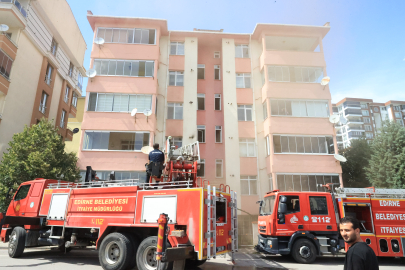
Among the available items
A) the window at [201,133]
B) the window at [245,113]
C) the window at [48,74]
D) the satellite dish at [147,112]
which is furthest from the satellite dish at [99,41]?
the window at [245,113]

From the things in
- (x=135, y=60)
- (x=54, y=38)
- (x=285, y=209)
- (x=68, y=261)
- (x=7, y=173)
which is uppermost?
(x=54, y=38)

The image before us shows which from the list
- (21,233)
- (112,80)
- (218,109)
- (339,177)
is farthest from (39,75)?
(339,177)

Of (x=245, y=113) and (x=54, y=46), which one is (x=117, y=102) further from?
(x=54, y=46)

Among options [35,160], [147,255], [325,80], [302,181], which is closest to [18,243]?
[147,255]

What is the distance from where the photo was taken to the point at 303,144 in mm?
20000

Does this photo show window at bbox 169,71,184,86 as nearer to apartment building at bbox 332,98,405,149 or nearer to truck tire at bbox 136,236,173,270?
truck tire at bbox 136,236,173,270

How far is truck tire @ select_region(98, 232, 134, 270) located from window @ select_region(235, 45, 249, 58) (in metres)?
19.9

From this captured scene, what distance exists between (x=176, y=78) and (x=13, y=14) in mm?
Result: 13354

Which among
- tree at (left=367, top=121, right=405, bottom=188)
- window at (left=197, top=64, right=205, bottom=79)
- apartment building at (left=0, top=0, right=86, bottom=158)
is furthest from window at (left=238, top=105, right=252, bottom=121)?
apartment building at (left=0, top=0, right=86, bottom=158)

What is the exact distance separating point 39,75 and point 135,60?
10664mm

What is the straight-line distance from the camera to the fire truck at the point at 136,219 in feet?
23.2

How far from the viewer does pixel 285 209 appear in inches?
426

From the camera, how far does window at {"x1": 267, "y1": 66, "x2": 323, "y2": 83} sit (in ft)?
70.8

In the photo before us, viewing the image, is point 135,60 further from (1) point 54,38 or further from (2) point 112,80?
(1) point 54,38
